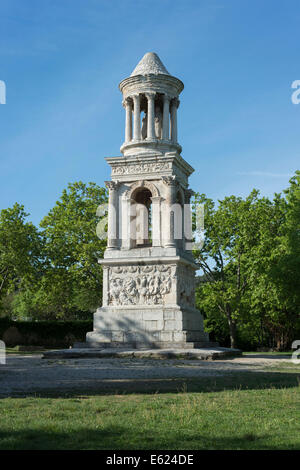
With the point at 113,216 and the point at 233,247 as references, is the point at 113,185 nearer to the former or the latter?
the point at 113,216

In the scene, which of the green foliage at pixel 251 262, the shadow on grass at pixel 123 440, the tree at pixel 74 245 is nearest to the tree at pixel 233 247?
the green foliage at pixel 251 262

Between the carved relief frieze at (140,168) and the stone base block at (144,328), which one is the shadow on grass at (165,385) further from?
the carved relief frieze at (140,168)

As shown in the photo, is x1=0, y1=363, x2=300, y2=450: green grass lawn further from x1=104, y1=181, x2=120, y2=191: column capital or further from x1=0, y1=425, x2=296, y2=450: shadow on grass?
x1=104, y1=181, x2=120, y2=191: column capital

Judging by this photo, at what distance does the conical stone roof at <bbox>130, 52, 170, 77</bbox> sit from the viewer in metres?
27.4

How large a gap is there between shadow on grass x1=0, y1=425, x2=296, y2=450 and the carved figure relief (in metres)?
17.7

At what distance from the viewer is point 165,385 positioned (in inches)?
423

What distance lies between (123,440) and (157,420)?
3.91 feet

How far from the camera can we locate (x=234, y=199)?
128 feet

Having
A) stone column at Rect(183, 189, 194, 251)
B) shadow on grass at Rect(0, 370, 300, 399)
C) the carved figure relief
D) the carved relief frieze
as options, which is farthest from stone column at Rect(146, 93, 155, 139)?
shadow on grass at Rect(0, 370, 300, 399)

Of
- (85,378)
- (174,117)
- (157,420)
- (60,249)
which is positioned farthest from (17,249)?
(157,420)

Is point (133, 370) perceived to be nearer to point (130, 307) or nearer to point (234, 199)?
point (130, 307)
